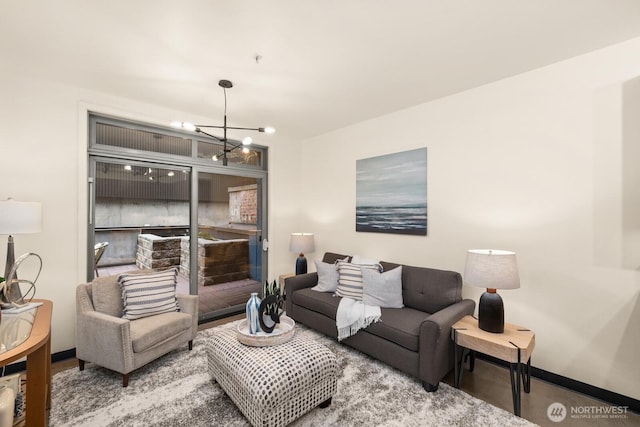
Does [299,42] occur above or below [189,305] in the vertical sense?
above

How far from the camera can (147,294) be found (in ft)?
9.14

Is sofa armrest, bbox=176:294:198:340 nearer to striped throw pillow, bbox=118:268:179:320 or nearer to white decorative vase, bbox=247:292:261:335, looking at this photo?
striped throw pillow, bbox=118:268:179:320

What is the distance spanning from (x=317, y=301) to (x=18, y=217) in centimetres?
268

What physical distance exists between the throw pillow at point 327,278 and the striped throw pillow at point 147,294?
1.63 meters

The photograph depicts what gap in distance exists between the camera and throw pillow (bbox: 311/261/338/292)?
346 cm

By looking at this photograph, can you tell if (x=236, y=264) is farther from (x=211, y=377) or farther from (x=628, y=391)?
(x=628, y=391)

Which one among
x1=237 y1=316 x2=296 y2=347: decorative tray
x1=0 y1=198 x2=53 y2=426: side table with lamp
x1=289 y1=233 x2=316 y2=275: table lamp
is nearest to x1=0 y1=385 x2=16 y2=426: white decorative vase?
x1=0 y1=198 x2=53 y2=426: side table with lamp

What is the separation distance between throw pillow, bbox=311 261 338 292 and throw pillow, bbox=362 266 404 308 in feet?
1.64

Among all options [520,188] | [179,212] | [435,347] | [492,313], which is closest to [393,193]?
[520,188]

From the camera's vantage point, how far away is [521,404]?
2174 mm

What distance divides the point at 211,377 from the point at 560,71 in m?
3.99

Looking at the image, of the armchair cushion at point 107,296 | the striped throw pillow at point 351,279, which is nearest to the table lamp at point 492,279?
the striped throw pillow at point 351,279

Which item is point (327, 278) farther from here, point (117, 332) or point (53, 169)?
point (53, 169)

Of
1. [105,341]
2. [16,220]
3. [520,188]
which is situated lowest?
[105,341]
